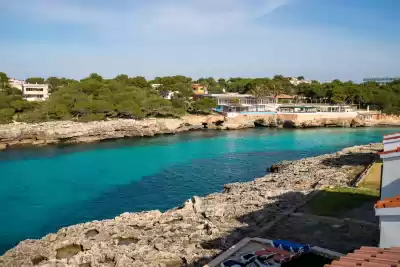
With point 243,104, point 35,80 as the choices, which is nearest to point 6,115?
point 243,104

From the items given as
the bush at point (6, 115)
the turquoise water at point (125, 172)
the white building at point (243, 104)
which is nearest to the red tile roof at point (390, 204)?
the turquoise water at point (125, 172)

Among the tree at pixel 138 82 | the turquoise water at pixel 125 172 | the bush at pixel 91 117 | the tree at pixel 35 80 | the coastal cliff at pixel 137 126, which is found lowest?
the turquoise water at pixel 125 172

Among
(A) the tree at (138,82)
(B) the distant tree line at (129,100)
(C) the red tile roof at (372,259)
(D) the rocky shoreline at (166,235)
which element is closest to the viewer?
(C) the red tile roof at (372,259)

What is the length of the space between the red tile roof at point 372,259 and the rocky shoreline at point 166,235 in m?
7.94

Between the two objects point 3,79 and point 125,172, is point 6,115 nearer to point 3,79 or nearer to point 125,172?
point 3,79

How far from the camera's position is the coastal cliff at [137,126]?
50.8 m

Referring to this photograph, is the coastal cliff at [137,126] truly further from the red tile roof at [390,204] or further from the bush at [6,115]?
the red tile roof at [390,204]

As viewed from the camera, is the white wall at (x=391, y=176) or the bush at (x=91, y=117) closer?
the white wall at (x=391, y=176)

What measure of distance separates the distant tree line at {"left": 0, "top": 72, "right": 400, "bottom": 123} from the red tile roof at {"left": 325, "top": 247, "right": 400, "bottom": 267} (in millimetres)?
54702

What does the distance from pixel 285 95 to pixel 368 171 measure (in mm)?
75385

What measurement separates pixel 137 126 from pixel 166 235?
42321 mm

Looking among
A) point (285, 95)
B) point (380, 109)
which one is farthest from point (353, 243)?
point (285, 95)

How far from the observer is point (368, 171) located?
25.7 metres

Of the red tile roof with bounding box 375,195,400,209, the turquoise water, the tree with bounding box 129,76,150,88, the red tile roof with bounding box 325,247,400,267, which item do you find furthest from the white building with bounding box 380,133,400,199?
the tree with bounding box 129,76,150,88
